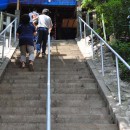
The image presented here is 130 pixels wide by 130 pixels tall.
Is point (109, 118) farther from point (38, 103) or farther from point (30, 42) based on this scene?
point (30, 42)

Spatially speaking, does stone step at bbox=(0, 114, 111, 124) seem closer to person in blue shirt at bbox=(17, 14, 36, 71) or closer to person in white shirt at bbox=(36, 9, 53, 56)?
person in blue shirt at bbox=(17, 14, 36, 71)

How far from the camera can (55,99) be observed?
302 inches

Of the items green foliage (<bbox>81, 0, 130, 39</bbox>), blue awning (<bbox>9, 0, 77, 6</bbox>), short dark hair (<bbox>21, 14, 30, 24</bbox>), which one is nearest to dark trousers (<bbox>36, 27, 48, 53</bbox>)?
short dark hair (<bbox>21, 14, 30, 24</bbox>)

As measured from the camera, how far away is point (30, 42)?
9.70 metres

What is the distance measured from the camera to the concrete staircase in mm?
6477

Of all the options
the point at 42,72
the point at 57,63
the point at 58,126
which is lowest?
the point at 58,126

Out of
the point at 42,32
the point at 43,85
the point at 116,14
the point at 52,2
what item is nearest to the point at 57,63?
the point at 42,32

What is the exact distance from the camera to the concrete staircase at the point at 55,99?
6.48 meters

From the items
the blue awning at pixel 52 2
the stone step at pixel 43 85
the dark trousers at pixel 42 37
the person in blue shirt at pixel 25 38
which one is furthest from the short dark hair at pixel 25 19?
the blue awning at pixel 52 2

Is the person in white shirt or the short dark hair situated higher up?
the short dark hair

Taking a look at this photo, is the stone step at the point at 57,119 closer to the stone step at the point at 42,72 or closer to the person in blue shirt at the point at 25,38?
the stone step at the point at 42,72

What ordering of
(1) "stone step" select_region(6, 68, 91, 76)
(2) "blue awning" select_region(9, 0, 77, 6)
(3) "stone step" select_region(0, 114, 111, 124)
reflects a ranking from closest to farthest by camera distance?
(3) "stone step" select_region(0, 114, 111, 124) < (1) "stone step" select_region(6, 68, 91, 76) < (2) "blue awning" select_region(9, 0, 77, 6)

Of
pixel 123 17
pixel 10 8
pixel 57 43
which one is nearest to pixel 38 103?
pixel 123 17

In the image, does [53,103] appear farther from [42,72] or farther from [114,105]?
[42,72]
